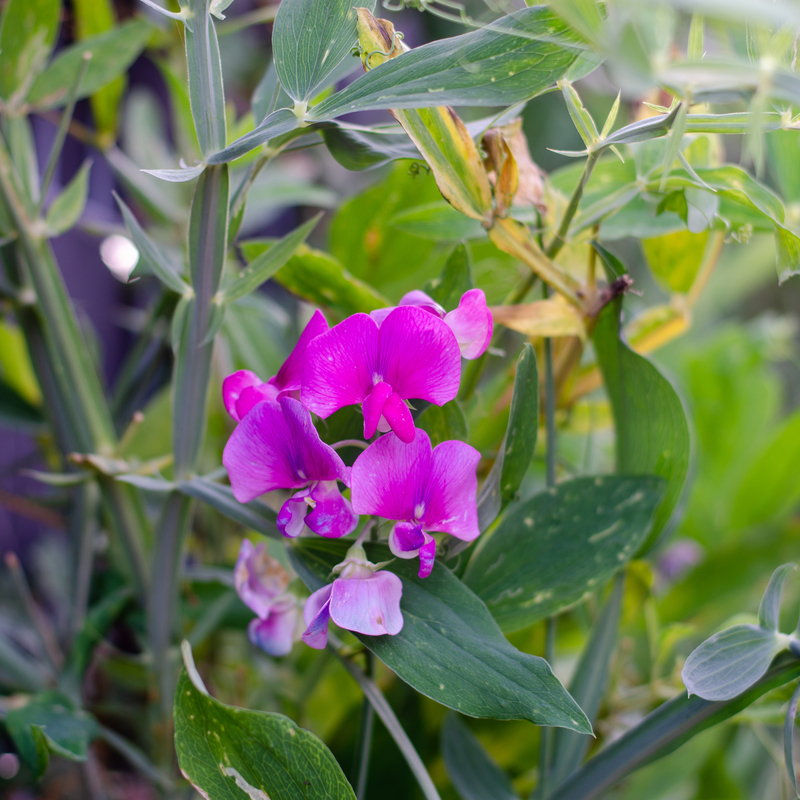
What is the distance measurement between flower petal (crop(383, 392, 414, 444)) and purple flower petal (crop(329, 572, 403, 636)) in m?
0.05

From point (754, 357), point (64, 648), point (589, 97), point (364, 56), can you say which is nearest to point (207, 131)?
point (364, 56)

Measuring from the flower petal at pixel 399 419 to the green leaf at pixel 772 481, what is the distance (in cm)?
48

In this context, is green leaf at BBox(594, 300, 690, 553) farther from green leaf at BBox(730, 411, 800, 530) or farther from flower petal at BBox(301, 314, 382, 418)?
green leaf at BBox(730, 411, 800, 530)

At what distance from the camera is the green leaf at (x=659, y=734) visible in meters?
0.24

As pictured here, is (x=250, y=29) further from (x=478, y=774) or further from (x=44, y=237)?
(x=478, y=774)

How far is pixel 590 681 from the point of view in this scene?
325mm

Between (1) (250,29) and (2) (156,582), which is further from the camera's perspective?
(1) (250,29)

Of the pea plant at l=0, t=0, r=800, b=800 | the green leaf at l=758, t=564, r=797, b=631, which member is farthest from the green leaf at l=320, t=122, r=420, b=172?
the green leaf at l=758, t=564, r=797, b=631

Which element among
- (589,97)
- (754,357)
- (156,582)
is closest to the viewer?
(156,582)

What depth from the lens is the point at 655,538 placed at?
1.08 feet

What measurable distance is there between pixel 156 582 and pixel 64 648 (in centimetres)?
23

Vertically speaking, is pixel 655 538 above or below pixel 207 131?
below

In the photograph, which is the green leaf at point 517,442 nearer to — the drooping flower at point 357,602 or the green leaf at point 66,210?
the drooping flower at point 357,602

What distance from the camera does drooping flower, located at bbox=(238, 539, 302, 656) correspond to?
10.3 inches
